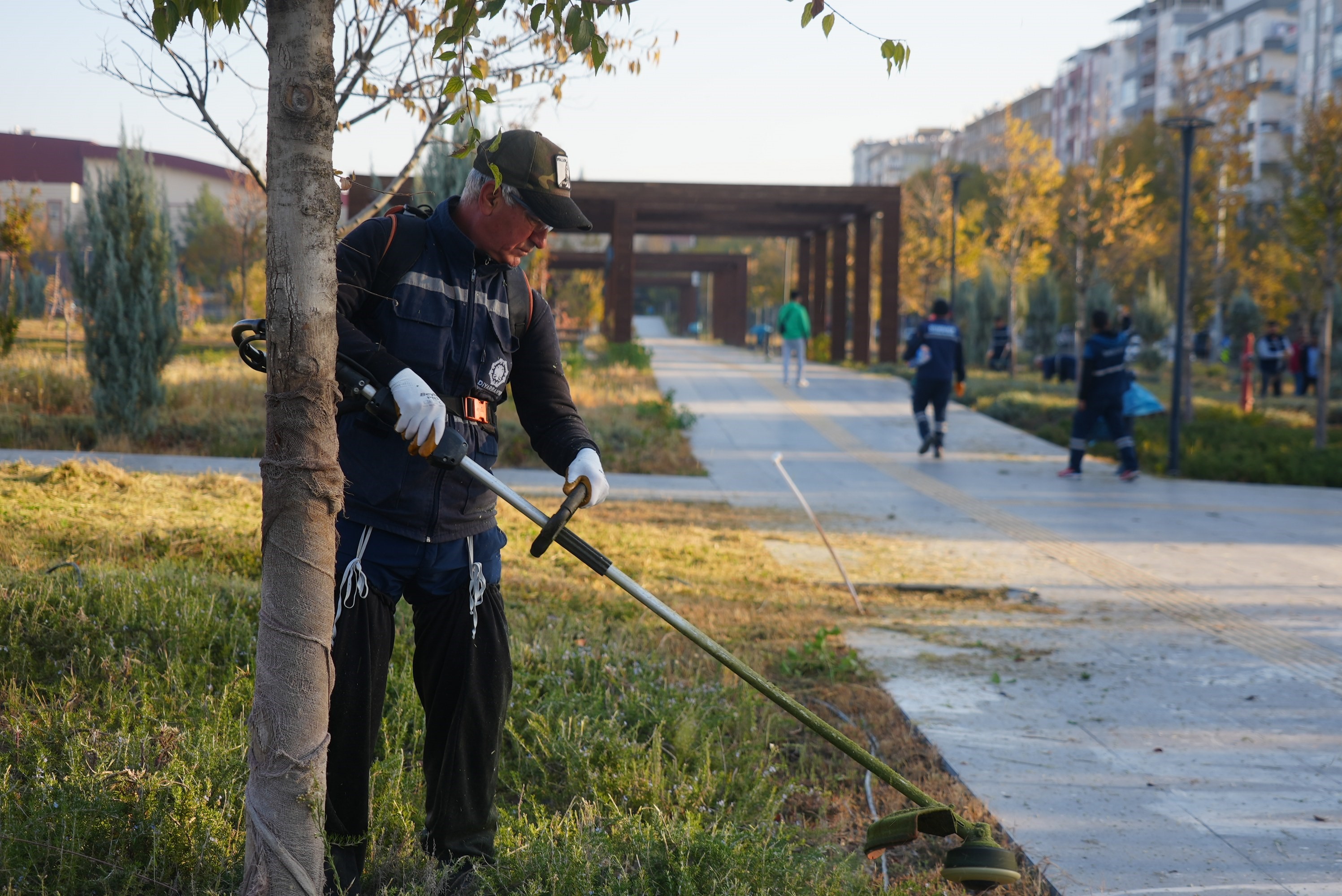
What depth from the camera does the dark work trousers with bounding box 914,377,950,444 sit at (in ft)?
45.1

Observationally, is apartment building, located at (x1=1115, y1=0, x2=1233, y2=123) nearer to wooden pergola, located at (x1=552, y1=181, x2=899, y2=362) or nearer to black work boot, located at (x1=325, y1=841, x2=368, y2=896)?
wooden pergola, located at (x1=552, y1=181, x2=899, y2=362)

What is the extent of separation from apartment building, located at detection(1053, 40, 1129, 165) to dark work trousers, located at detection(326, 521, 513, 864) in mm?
77818

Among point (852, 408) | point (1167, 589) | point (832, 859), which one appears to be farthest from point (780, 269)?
point (832, 859)

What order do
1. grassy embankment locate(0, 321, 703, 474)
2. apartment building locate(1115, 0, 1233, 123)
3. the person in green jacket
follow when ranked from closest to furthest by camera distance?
grassy embankment locate(0, 321, 703, 474) → the person in green jacket → apartment building locate(1115, 0, 1233, 123)

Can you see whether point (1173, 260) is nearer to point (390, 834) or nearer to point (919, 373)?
point (919, 373)

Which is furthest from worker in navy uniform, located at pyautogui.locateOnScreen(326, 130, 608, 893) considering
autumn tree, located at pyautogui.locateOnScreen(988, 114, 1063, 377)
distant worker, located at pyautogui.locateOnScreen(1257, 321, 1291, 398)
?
autumn tree, located at pyautogui.locateOnScreen(988, 114, 1063, 377)

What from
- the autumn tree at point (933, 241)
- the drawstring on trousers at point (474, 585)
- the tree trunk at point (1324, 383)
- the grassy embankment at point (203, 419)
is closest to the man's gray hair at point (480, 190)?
the drawstring on trousers at point (474, 585)

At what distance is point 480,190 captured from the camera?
9.03ft

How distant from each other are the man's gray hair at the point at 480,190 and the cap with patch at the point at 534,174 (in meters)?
0.01

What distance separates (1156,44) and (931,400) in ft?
247

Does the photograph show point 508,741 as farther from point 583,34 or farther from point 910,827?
point 583,34

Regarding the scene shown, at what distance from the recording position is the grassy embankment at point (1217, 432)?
12953mm

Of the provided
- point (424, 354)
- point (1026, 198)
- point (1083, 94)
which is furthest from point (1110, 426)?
point (1083, 94)

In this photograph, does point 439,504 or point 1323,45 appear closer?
point 439,504
